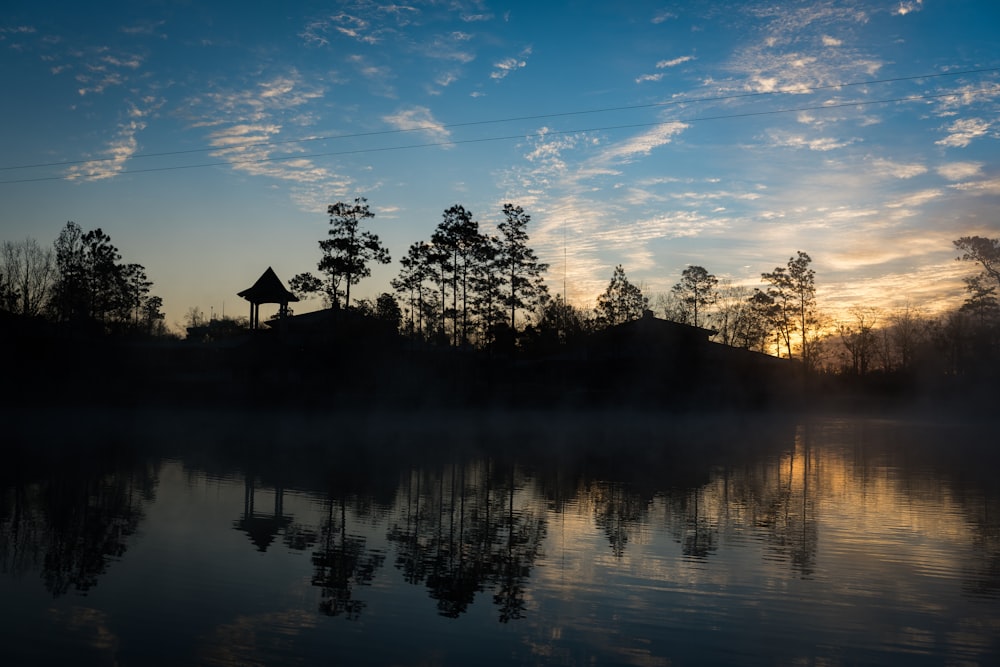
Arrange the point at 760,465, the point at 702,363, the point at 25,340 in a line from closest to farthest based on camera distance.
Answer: the point at 760,465 < the point at 25,340 < the point at 702,363

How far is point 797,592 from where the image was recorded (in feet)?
27.2

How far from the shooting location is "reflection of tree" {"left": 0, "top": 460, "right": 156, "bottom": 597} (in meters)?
8.75

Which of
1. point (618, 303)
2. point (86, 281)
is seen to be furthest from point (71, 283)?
point (618, 303)

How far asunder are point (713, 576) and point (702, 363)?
162 feet

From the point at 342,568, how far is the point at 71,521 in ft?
15.2

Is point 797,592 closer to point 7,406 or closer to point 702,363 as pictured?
point 7,406

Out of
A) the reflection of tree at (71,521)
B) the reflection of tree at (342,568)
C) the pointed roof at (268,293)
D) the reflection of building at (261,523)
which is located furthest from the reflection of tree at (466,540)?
the pointed roof at (268,293)

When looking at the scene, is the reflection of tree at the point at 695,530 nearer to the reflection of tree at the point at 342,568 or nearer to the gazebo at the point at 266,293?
the reflection of tree at the point at 342,568

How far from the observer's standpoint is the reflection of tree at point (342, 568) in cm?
760

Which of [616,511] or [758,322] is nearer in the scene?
[616,511]

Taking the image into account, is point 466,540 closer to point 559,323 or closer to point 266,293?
point 266,293

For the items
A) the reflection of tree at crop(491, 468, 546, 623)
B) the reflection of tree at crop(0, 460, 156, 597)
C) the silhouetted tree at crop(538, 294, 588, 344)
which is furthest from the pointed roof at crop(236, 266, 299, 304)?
the reflection of tree at crop(491, 468, 546, 623)

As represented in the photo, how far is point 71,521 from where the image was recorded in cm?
1123

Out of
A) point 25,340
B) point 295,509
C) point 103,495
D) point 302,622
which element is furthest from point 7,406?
point 302,622
